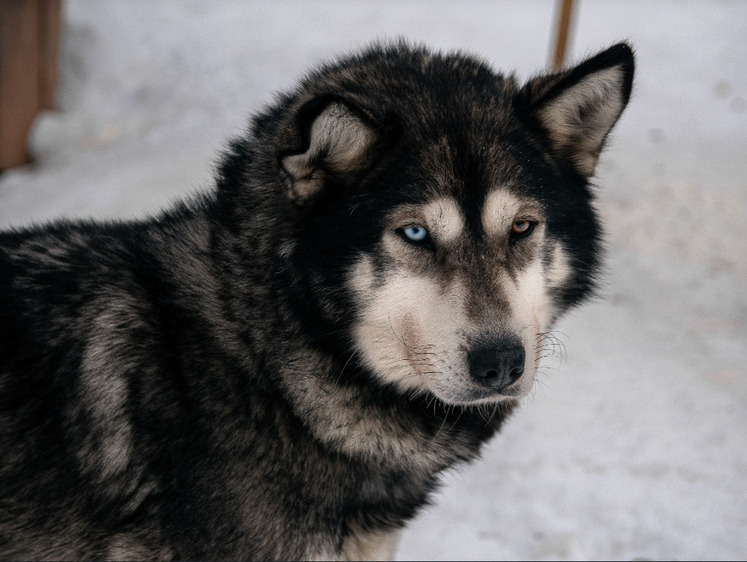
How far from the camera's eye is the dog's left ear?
229 cm

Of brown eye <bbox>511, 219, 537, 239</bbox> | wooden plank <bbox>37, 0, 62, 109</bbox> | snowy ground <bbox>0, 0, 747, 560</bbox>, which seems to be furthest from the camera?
wooden plank <bbox>37, 0, 62, 109</bbox>

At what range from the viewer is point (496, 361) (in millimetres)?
2096

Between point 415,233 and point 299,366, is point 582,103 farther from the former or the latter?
point 299,366

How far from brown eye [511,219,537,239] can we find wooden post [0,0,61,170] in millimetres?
5823

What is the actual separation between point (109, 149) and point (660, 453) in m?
5.34

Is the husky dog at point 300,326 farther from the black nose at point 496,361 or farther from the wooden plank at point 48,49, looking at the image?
the wooden plank at point 48,49

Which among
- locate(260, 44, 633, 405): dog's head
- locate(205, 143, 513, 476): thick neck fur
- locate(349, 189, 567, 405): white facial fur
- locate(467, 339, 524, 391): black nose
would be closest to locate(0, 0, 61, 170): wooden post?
locate(205, 143, 513, 476): thick neck fur

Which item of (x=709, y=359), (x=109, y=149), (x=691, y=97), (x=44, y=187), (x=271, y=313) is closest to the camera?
(x=271, y=313)

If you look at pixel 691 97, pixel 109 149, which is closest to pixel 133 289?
pixel 109 149

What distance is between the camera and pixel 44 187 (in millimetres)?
6270

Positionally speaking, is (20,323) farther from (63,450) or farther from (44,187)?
(44,187)

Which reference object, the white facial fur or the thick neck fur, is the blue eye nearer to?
the white facial fur

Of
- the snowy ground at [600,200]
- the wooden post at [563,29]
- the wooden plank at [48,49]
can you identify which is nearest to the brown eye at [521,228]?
the snowy ground at [600,200]

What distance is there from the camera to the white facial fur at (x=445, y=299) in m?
2.13
